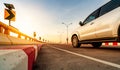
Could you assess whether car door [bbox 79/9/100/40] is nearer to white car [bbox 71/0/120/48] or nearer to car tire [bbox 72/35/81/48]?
white car [bbox 71/0/120/48]

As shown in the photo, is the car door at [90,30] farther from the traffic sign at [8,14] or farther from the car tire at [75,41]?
the traffic sign at [8,14]

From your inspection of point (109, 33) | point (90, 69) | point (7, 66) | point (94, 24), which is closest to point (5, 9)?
point (94, 24)

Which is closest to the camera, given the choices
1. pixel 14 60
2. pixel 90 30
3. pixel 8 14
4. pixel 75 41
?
pixel 14 60

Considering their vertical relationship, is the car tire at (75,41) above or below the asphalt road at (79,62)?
above

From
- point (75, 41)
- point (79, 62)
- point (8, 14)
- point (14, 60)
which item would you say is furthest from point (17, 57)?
point (75, 41)

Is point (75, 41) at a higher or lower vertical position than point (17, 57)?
higher

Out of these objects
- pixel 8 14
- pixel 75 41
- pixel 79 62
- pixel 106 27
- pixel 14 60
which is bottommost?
pixel 79 62

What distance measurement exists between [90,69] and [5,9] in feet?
20.6

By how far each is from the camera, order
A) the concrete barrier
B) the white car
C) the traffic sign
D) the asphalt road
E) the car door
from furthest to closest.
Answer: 1. the car door
2. the traffic sign
3. the white car
4. the asphalt road
5. the concrete barrier

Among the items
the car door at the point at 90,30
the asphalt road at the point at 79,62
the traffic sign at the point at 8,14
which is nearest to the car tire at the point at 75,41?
the car door at the point at 90,30

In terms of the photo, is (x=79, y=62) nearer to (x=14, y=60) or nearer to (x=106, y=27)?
(x=14, y=60)

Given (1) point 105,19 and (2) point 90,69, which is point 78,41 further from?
(2) point 90,69

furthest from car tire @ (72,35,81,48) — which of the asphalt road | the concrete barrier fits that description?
the concrete barrier

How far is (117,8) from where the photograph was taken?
6.45 m
